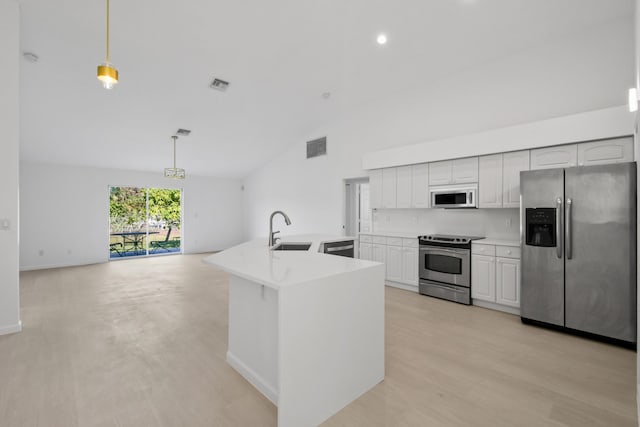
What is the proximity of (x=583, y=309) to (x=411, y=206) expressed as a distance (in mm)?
2566

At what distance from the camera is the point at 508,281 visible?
3754 millimetres

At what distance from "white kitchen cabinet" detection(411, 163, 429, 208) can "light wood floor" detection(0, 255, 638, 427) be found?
1.75 meters

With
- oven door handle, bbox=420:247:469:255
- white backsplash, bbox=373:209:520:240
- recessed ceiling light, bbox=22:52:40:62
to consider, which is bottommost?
oven door handle, bbox=420:247:469:255

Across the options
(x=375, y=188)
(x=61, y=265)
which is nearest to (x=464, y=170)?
(x=375, y=188)

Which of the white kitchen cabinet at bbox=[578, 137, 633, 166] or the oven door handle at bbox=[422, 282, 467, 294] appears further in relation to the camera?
the oven door handle at bbox=[422, 282, 467, 294]

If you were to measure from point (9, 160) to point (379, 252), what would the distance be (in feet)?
16.5

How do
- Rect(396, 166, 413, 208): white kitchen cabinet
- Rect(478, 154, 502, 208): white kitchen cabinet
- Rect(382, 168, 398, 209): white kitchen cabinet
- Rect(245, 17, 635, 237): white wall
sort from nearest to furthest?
Rect(245, 17, 635, 237): white wall
Rect(478, 154, 502, 208): white kitchen cabinet
Rect(396, 166, 413, 208): white kitchen cabinet
Rect(382, 168, 398, 209): white kitchen cabinet

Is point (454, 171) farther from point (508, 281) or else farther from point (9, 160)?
point (9, 160)

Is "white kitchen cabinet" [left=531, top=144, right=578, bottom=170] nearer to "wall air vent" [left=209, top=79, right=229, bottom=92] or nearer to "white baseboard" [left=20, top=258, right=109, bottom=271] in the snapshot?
"wall air vent" [left=209, top=79, right=229, bottom=92]

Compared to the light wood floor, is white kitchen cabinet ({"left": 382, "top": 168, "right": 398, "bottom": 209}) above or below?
above

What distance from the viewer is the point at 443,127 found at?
494cm

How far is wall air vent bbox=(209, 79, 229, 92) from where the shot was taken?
489 cm

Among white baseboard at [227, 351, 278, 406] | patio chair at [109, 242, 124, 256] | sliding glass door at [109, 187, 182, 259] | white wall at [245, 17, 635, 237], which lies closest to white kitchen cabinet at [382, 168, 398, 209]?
white wall at [245, 17, 635, 237]

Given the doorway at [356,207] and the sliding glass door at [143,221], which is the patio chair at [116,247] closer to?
the sliding glass door at [143,221]
